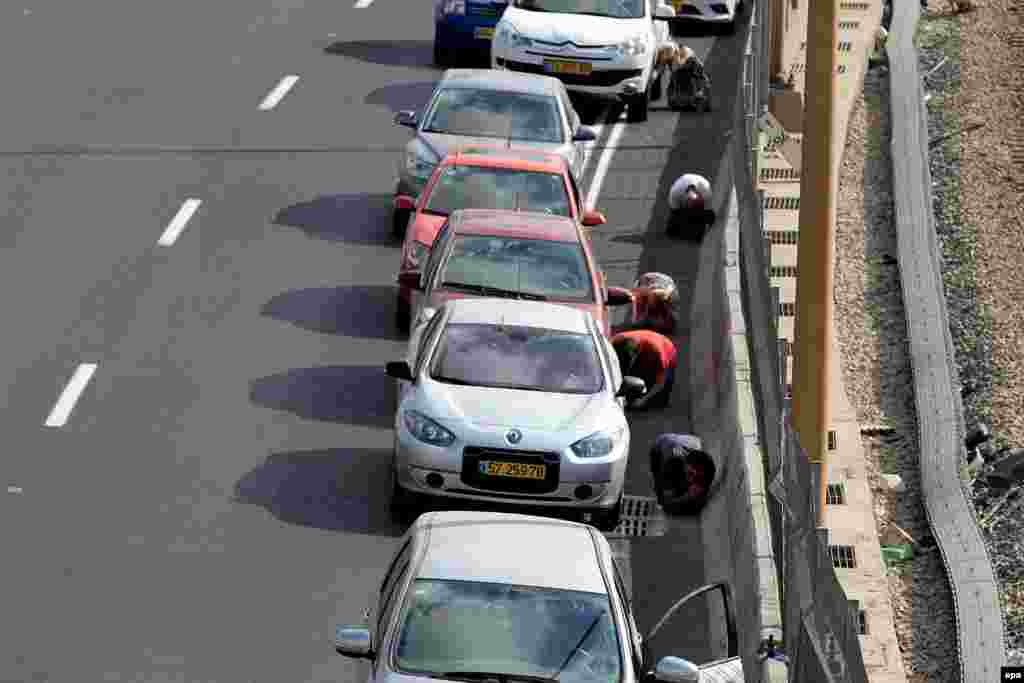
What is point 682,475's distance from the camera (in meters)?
18.4

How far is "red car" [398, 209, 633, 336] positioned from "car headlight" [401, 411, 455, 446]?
2.68m

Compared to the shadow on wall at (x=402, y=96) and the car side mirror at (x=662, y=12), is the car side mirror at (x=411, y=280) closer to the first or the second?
the shadow on wall at (x=402, y=96)

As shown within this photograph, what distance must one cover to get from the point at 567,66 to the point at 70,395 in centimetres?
1164

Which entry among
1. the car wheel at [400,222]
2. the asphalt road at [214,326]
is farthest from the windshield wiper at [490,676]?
the car wheel at [400,222]

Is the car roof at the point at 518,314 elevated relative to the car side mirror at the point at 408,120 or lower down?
elevated

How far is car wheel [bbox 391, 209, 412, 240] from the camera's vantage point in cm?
2556

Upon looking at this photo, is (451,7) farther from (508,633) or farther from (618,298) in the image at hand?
(508,633)

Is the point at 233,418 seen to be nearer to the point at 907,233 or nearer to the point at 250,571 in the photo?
the point at 250,571

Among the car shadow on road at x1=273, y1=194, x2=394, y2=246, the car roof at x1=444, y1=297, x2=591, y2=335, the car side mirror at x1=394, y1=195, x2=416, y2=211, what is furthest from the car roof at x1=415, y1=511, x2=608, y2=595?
the car shadow on road at x1=273, y1=194, x2=394, y2=246

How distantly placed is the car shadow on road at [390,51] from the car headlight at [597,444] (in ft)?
55.2

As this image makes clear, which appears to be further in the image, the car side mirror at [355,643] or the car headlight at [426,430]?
the car headlight at [426,430]

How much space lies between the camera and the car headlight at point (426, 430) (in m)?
17.6

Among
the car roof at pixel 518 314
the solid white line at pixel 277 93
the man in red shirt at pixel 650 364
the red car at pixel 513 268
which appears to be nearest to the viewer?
the car roof at pixel 518 314

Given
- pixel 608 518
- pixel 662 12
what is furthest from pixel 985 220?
pixel 608 518
